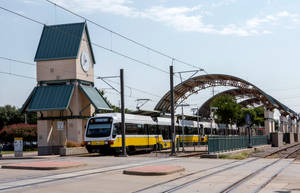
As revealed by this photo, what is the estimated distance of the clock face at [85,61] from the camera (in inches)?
1658

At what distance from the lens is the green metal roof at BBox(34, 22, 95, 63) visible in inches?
1635

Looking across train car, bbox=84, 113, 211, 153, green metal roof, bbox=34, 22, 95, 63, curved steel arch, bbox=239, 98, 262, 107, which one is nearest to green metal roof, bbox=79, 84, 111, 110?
green metal roof, bbox=34, 22, 95, 63

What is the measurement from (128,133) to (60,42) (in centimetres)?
1305

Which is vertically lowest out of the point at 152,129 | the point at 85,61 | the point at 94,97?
the point at 152,129

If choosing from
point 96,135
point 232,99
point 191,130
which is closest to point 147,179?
point 96,135

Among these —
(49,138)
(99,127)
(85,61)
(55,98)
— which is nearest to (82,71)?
(85,61)

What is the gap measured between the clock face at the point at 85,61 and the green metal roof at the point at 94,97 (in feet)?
6.04

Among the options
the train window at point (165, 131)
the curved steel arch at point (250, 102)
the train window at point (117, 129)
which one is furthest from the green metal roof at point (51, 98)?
the curved steel arch at point (250, 102)

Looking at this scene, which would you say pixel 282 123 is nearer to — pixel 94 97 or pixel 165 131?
pixel 165 131

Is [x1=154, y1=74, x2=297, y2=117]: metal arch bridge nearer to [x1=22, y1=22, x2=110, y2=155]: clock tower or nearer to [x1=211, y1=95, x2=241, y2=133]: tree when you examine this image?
[x1=211, y1=95, x2=241, y2=133]: tree

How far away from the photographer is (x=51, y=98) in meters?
40.9

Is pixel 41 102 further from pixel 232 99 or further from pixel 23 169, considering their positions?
pixel 232 99

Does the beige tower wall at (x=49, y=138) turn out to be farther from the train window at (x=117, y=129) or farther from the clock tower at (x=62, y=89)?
the train window at (x=117, y=129)

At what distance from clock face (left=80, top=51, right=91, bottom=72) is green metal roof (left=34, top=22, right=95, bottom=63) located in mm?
1253
